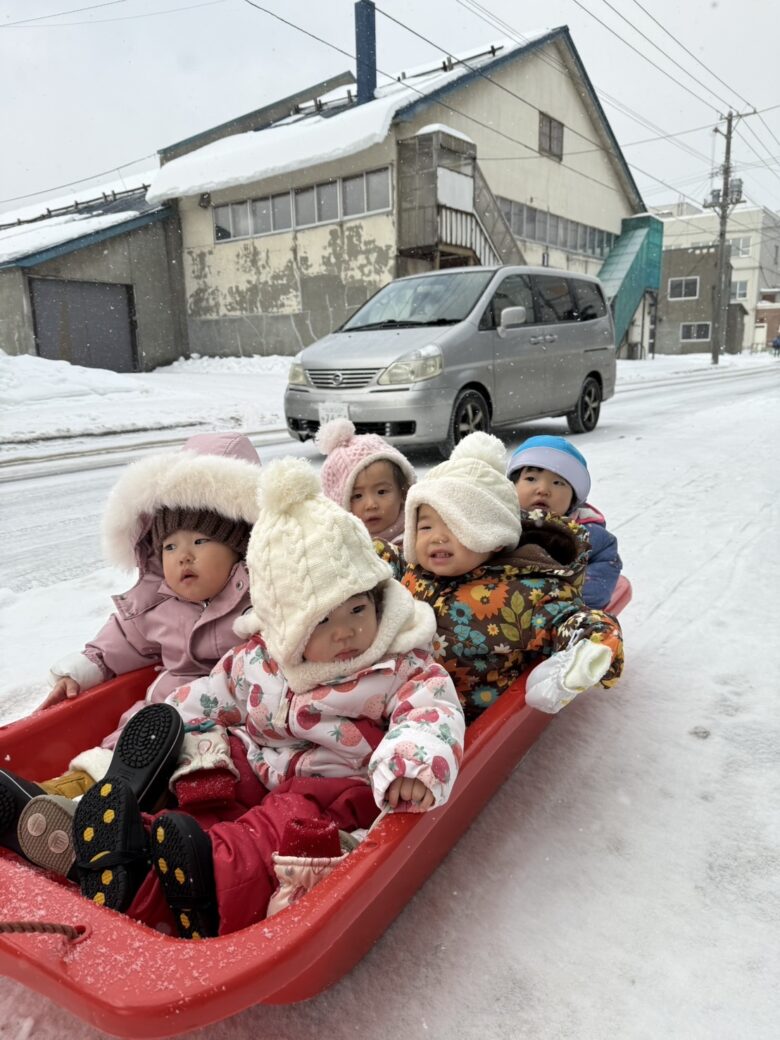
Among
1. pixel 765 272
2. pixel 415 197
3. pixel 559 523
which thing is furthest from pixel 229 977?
pixel 765 272

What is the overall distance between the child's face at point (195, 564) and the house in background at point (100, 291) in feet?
54.1

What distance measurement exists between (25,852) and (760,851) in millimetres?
1656

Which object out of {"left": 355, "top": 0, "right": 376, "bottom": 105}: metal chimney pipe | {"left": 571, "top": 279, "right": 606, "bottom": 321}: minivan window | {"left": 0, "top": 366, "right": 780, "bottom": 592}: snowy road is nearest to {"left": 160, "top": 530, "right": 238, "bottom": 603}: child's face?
{"left": 0, "top": 366, "right": 780, "bottom": 592}: snowy road

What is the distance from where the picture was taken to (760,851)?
1.85 meters

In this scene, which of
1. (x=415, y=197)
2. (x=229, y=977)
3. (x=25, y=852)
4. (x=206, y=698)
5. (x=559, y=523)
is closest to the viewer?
(x=229, y=977)

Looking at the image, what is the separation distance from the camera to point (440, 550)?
2178mm

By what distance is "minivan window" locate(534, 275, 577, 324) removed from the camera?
25.6 feet

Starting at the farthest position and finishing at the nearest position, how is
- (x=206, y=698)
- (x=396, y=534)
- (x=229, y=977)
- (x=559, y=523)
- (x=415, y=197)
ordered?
(x=415, y=197), (x=396, y=534), (x=559, y=523), (x=206, y=698), (x=229, y=977)

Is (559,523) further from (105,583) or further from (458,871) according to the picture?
(105,583)

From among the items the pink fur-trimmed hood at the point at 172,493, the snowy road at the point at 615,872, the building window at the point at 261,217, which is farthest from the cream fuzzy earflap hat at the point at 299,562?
the building window at the point at 261,217

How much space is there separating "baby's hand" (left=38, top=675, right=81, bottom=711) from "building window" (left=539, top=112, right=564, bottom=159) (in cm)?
2287

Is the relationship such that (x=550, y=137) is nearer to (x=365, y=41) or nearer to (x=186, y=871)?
(x=365, y=41)

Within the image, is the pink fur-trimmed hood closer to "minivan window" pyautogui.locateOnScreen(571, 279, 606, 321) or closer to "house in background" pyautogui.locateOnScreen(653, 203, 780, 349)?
"minivan window" pyautogui.locateOnScreen(571, 279, 606, 321)

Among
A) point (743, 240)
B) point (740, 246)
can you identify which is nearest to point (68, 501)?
point (740, 246)
